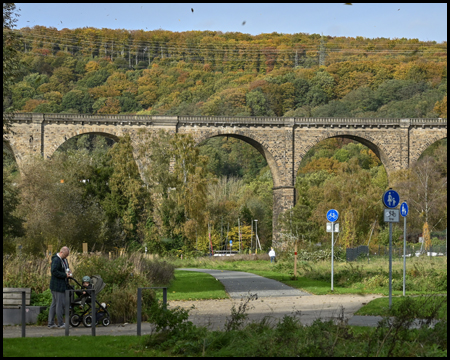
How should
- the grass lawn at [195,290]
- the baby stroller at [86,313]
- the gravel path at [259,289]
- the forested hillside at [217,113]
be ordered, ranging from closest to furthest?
the baby stroller at [86,313] < the grass lawn at [195,290] < the gravel path at [259,289] < the forested hillside at [217,113]

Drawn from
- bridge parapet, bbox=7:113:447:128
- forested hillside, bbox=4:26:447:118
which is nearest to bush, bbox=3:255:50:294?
bridge parapet, bbox=7:113:447:128

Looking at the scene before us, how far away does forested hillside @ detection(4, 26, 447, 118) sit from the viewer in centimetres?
7669

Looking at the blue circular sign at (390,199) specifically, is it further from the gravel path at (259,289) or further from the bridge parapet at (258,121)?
the bridge parapet at (258,121)

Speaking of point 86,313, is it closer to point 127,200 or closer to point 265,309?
point 265,309

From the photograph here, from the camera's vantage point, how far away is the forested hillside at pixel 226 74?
252 ft

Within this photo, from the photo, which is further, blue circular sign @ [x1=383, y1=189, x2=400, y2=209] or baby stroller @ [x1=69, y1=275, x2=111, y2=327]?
blue circular sign @ [x1=383, y1=189, x2=400, y2=209]

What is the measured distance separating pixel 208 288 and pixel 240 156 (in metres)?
66.6

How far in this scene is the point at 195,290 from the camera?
1620 centimetres

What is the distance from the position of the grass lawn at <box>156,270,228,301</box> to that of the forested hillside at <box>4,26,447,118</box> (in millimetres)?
55158

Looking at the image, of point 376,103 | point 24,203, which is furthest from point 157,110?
point 24,203

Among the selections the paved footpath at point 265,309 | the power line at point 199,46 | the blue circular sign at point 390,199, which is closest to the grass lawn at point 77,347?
the paved footpath at point 265,309

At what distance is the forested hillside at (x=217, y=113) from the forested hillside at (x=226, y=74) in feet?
0.62

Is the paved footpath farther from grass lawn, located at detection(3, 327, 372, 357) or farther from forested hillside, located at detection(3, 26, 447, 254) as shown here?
forested hillside, located at detection(3, 26, 447, 254)

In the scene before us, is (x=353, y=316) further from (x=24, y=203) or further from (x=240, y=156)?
(x=240, y=156)
